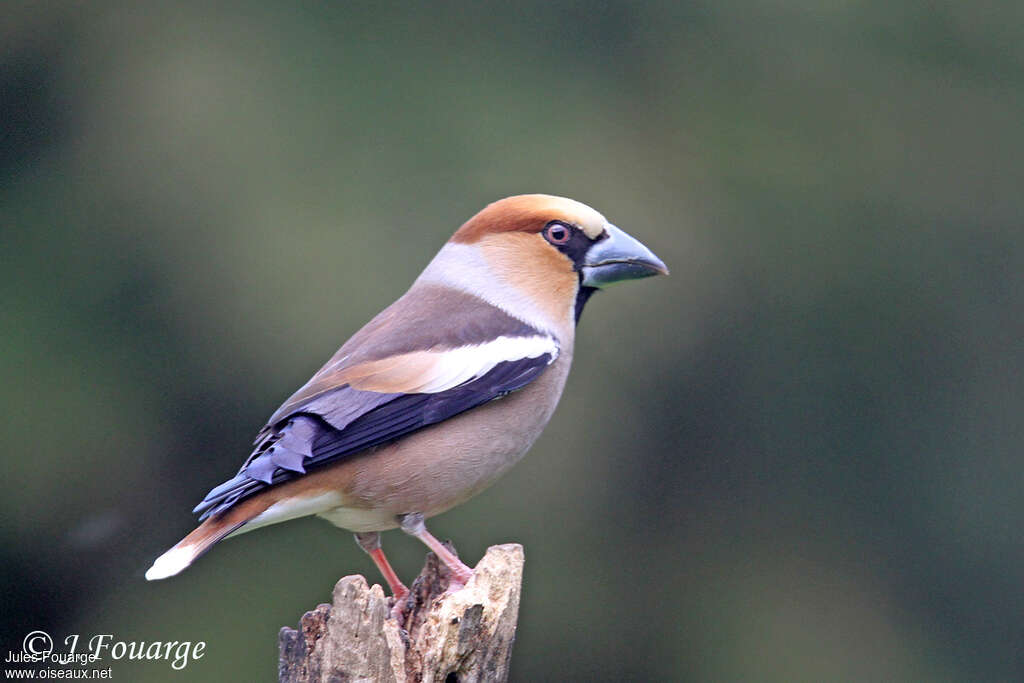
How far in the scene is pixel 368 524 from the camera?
3.76 m

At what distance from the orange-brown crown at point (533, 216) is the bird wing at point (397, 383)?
0.89ft

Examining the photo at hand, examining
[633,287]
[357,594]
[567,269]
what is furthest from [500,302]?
[633,287]

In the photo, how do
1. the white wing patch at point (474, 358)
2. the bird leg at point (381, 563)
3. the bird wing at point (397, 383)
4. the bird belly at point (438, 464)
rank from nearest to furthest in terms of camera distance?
the bird wing at point (397, 383)
the bird belly at point (438, 464)
the white wing patch at point (474, 358)
the bird leg at point (381, 563)

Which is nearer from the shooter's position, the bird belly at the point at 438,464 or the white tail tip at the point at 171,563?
the white tail tip at the point at 171,563

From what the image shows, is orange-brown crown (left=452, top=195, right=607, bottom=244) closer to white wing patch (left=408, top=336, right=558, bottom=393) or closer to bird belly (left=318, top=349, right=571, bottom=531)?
white wing patch (left=408, top=336, right=558, bottom=393)

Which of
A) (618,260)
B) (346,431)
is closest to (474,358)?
(346,431)

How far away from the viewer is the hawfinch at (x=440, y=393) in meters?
3.45

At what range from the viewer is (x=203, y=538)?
3291 millimetres

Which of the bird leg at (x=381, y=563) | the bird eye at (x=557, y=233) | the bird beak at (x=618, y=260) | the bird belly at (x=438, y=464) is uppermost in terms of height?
the bird eye at (x=557, y=233)

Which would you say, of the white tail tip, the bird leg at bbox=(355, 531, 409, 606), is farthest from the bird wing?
the bird leg at bbox=(355, 531, 409, 606)

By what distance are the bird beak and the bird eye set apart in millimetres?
95

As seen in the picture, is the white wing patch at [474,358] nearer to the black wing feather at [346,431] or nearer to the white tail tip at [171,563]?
the black wing feather at [346,431]

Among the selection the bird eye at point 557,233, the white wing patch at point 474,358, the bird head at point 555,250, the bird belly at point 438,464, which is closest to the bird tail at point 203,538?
the bird belly at point 438,464

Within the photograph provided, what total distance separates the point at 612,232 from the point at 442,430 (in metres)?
0.96
